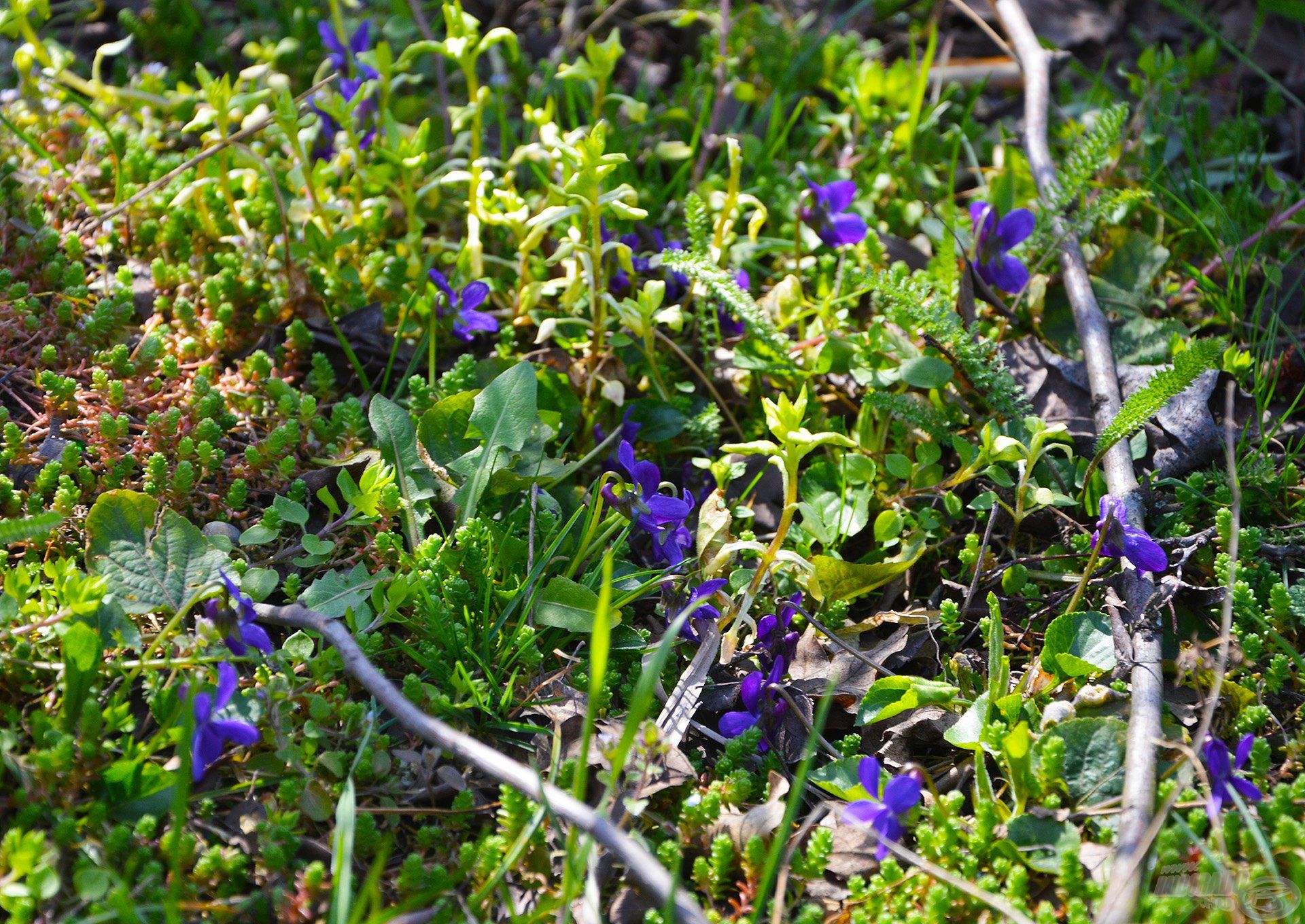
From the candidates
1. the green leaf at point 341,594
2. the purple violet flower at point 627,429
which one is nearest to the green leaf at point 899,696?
the purple violet flower at point 627,429

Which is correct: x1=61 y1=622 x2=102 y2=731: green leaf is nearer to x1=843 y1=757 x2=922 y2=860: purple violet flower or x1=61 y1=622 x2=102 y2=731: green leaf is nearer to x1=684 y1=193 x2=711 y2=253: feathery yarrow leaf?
x1=843 y1=757 x2=922 y2=860: purple violet flower

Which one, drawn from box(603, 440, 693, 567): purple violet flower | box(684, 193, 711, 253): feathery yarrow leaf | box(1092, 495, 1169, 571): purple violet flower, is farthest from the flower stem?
box(684, 193, 711, 253): feathery yarrow leaf

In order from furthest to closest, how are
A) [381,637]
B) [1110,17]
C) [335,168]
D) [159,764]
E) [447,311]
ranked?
[1110,17], [335,168], [447,311], [381,637], [159,764]

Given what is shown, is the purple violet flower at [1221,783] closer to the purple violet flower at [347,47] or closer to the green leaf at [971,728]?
the green leaf at [971,728]

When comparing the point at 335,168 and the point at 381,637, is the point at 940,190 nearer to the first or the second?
the point at 335,168

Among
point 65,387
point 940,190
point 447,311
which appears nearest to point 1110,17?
point 940,190

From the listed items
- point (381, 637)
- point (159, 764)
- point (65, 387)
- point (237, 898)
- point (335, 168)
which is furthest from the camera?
point (335, 168)
